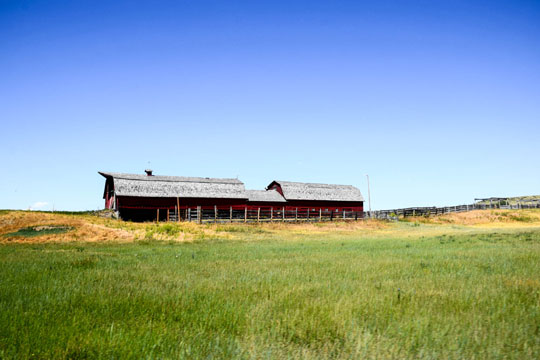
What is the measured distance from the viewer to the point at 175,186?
51.8 metres

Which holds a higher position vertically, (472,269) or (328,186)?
(328,186)

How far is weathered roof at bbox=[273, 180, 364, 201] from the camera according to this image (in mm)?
62875

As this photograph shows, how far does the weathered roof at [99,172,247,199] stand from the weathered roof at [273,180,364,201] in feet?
32.0

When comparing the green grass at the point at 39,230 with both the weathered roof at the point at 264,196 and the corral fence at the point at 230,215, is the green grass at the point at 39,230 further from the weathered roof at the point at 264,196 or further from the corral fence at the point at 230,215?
the weathered roof at the point at 264,196

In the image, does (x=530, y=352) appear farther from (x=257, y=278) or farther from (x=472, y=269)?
(x=472, y=269)

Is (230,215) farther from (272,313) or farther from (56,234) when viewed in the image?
(272,313)

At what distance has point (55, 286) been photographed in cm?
695

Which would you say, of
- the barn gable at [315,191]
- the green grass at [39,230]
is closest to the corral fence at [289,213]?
the barn gable at [315,191]

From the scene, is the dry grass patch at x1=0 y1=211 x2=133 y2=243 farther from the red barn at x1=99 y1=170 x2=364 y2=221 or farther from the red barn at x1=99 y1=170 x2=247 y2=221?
the red barn at x1=99 y1=170 x2=247 y2=221

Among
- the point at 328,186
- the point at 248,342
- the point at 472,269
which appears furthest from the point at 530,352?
the point at 328,186

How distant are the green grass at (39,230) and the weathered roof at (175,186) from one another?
65.8 feet

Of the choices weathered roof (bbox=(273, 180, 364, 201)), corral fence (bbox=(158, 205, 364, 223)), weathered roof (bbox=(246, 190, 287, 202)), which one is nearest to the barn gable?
weathered roof (bbox=(273, 180, 364, 201))

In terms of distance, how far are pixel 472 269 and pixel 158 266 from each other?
342 inches

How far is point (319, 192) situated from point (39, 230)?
154 ft
